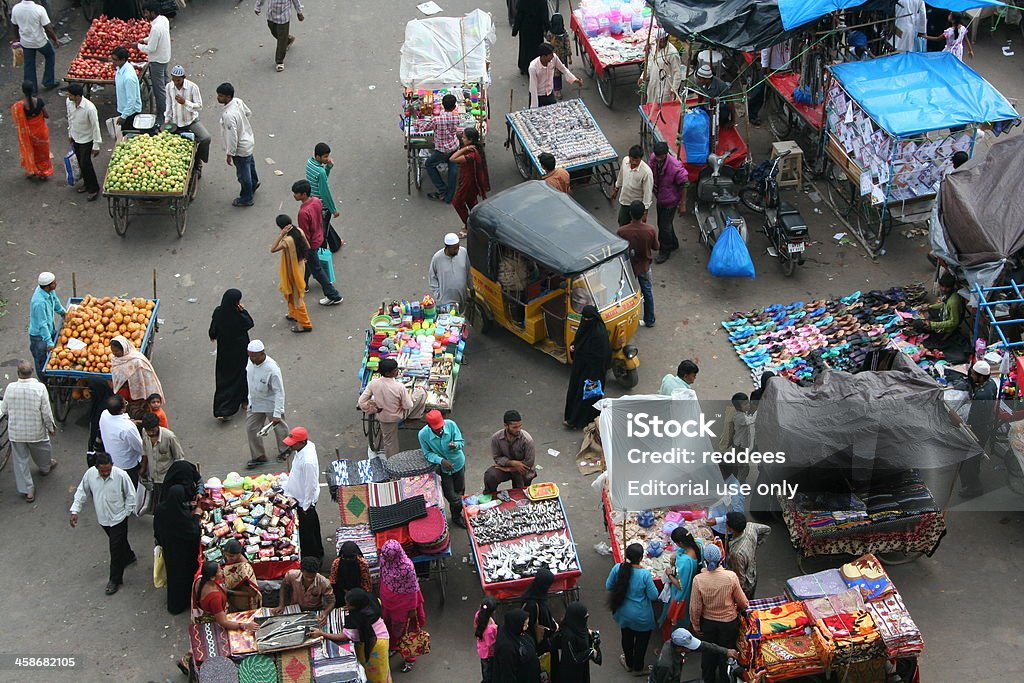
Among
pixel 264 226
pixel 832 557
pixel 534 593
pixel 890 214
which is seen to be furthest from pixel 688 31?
pixel 534 593

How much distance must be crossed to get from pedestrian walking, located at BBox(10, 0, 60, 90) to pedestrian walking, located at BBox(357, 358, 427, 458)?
31.8 ft

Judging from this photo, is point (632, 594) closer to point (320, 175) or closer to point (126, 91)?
point (320, 175)

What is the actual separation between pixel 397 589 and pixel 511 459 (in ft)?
6.46

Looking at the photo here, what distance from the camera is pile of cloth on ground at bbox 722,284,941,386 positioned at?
46.2 ft

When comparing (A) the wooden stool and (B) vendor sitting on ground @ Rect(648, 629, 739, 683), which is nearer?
(B) vendor sitting on ground @ Rect(648, 629, 739, 683)

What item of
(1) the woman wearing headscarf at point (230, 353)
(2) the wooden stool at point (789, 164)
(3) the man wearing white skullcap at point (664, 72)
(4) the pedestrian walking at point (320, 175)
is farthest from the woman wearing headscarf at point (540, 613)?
(3) the man wearing white skullcap at point (664, 72)

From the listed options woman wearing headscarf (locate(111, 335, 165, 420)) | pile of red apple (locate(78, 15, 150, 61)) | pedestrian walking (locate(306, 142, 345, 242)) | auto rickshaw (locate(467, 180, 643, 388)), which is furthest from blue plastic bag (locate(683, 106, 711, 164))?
pile of red apple (locate(78, 15, 150, 61))

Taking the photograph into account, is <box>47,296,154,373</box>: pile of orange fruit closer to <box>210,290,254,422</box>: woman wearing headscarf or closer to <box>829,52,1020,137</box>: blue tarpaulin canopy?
<box>210,290,254,422</box>: woman wearing headscarf

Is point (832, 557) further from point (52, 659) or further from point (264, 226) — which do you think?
point (264, 226)

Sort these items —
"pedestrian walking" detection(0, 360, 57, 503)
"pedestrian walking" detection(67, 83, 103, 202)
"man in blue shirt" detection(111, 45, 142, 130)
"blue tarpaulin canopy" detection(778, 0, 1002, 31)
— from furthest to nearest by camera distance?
"man in blue shirt" detection(111, 45, 142, 130) < "pedestrian walking" detection(67, 83, 103, 202) < "blue tarpaulin canopy" detection(778, 0, 1002, 31) < "pedestrian walking" detection(0, 360, 57, 503)

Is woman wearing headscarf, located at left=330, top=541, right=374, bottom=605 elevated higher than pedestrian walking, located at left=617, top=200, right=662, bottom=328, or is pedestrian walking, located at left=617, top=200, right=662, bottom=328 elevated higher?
pedestrian walking, located at left=617, top=200, right=662, bottom=328

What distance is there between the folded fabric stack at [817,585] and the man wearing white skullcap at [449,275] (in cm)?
540

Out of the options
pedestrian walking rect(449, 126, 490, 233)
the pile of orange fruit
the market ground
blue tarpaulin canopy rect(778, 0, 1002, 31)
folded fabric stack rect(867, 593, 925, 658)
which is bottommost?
the market ground

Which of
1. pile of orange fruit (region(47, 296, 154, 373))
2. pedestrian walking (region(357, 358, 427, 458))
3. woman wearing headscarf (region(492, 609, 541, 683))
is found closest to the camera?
woman wearing headscarf (region(492, 609, 541, 683))
